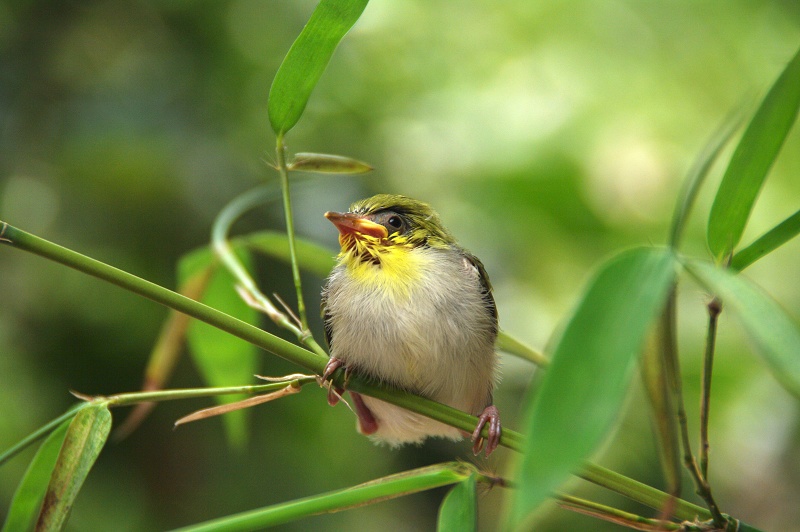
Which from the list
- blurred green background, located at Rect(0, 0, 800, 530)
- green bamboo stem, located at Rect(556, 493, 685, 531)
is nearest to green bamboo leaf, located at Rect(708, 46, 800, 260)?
green bamboo stem, located at Rect(556, 493, 685, 531)

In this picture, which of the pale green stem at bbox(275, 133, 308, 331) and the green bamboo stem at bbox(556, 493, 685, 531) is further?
the pale green stem at bbox(275, 133, 308, 331)

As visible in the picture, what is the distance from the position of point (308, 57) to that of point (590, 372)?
593 mm

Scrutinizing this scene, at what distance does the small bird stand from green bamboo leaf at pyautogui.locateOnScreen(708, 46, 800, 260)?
25.2 inches

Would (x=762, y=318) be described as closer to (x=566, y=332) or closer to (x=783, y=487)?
(x=566, y=332)

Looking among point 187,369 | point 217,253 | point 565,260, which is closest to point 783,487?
point 565,260

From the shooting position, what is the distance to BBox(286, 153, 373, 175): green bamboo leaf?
1.14m

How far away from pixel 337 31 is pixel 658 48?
3.34 metres

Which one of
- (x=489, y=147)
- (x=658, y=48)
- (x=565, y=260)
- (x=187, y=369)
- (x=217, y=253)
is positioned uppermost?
(x=658, y=48)

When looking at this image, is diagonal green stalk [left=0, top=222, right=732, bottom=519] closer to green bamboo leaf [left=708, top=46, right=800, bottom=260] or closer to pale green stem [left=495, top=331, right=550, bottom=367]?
green bamboo leaf [left=708, top=46, right=800, bottom=260]

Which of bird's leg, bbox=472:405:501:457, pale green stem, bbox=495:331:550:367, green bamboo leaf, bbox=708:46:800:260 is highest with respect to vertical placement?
pale green stem, bbox=495:331:550:367

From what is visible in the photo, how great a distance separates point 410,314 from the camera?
57.9 inches

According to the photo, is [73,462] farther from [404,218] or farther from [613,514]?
[404,218]

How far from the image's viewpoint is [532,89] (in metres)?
3.70

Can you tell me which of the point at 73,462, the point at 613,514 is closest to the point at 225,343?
the point at 73,462
